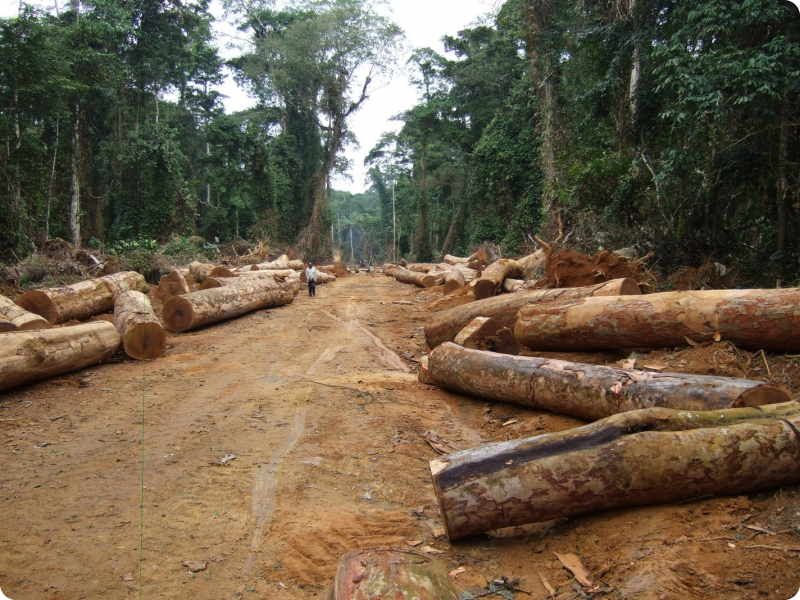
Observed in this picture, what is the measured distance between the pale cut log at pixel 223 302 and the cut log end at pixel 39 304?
195cm

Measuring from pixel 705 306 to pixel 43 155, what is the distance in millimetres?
21158

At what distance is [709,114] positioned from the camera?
8289 mm

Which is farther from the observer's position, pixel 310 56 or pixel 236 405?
pixel 310 56

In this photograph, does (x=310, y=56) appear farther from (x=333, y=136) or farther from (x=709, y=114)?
(x=709, y=114)

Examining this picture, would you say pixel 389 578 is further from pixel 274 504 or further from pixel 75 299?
pixel 75 299

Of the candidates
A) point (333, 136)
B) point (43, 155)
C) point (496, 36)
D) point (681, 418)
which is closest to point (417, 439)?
point (681, 418)

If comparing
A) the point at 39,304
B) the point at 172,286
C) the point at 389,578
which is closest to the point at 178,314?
the point at 39,304

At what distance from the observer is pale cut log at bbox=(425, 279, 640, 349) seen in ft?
25.7

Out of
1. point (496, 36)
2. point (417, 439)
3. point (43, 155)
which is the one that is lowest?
point (417, 439)

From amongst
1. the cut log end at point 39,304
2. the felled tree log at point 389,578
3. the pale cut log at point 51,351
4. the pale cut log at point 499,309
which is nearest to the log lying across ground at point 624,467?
the felled tree log at point 389,578

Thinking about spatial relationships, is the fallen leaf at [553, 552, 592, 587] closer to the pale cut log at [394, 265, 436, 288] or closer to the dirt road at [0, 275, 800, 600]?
the dirt road at [0, 275, 800, 600]

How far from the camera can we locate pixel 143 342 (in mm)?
8625

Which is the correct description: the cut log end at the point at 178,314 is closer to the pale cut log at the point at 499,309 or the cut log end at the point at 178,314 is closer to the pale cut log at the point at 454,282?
the pale cut log at the point at 499,309

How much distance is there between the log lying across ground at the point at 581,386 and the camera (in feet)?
13.7
